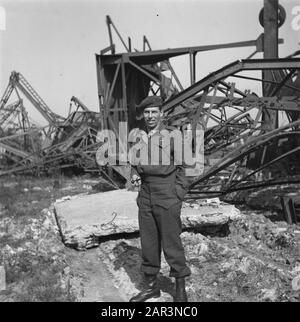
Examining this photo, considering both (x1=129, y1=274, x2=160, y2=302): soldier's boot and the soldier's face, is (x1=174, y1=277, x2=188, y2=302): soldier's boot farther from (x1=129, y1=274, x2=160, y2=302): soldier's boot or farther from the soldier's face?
the soldier's face

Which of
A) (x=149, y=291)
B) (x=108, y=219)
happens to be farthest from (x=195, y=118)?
(x=149, y=291)

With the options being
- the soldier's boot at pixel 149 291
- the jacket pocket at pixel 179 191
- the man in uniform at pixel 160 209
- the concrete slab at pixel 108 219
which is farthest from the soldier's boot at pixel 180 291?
the concrete slab at pixel 108 219

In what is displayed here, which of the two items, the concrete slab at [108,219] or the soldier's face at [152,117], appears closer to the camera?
the soldier's face at [152,117]

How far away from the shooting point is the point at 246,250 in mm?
5102

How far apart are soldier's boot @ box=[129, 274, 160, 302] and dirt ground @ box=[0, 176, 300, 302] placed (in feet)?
0.31

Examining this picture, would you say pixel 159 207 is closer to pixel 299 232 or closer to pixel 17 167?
pixel 299 232

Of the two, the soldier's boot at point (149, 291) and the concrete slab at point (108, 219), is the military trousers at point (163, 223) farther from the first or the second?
the concrete slab at point (108, 219)

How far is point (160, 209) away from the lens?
Result: 3.52 meters

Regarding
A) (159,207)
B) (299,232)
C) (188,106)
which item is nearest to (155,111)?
(159,207)

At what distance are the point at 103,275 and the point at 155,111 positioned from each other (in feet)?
6.57

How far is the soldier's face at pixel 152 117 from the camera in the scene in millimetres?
3520

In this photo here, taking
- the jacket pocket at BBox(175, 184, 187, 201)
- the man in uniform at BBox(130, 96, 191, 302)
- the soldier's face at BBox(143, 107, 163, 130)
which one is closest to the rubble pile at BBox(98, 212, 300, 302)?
the man in uniform at BBox(130, 96, 191, 302)

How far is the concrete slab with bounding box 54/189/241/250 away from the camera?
5.27 meters

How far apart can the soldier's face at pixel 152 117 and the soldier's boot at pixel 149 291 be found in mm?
1334
